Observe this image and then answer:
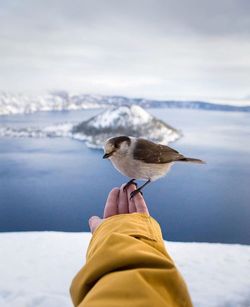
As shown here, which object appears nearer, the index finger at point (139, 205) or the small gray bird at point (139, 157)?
the index finger at point (139, 205)

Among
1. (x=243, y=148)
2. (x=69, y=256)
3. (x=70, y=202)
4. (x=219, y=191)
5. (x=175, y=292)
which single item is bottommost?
(x=70, y=202)

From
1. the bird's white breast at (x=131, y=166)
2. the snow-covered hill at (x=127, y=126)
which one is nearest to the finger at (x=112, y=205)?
the bird's white breast at (x=131, y=166)

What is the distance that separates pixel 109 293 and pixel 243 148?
8303 millimetres

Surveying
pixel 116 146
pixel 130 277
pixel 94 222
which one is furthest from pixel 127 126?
pixel 130 277

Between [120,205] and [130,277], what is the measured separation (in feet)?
2.11

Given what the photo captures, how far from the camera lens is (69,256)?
11.2ft

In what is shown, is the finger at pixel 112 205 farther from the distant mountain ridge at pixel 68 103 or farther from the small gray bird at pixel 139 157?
the distant mountain ridge at pixel 68 103

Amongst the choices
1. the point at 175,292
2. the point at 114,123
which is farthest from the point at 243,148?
the point at 175,292

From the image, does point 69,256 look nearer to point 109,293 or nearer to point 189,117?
point 109,293

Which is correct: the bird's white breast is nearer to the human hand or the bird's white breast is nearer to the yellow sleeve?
the human hand

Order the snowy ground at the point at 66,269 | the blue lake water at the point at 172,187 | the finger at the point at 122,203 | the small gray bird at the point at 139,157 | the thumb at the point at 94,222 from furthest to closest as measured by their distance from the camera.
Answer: the blue lake water at the point at 172,187 < the snowy ground at the point at 66,269 < the small gray bird at the point at 139,157 < the finger at the point at 122,203 < the thumb at the point at 94,222

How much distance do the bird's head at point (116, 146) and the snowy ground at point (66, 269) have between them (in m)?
1.49

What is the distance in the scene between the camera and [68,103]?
11.7 m

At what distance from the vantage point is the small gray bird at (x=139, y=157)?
4.32 ft
